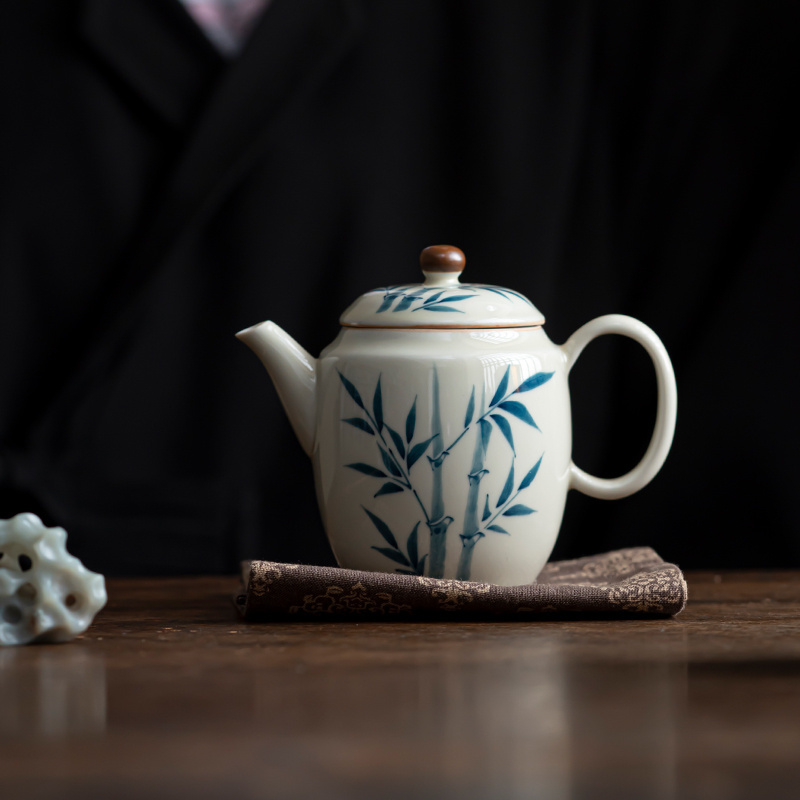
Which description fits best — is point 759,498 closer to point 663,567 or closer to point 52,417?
point 663,567

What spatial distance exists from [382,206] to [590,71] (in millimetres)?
243

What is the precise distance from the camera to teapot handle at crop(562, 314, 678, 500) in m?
0.67

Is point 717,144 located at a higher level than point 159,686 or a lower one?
higher

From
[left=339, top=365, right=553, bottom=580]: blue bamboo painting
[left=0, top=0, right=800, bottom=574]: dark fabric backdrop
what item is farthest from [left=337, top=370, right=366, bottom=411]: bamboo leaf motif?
[left=0, top=0, right=800, bottom=574]: dark fabric backdrop

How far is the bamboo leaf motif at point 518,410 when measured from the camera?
62 centimetres

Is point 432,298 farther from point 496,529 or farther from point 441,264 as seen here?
point 496,529

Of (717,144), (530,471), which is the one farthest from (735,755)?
(717,144)

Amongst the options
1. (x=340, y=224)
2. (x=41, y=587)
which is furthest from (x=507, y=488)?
(x=340, y=224)

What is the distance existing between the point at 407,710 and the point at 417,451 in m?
0.20

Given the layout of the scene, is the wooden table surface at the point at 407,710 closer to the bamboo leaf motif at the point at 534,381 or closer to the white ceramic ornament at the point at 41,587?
the white ceramic ornament at the point at 41,587

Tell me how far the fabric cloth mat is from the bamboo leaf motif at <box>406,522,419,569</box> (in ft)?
0.08

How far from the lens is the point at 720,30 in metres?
0.97

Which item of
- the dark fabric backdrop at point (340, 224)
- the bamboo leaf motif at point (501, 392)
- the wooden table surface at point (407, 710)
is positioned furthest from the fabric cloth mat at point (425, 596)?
the dark fabric backdrop at point (340, 224)

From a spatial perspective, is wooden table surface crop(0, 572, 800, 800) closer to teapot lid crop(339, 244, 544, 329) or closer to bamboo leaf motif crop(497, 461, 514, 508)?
bamboo leaf motif crop(497, 461, 514, 508)
